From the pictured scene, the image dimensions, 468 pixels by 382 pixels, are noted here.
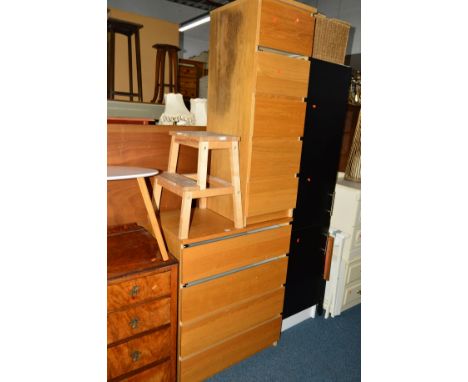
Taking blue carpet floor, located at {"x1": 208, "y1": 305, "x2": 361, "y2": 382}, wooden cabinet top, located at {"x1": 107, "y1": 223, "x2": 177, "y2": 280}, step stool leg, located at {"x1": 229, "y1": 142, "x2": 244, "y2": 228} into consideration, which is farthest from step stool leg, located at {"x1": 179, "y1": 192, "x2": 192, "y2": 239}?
blue carpet floor, located at {"x1": 208, "y1": 305, "x2": 361, "y2": 382}

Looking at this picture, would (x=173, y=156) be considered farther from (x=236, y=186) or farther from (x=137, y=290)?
(x=137, y=290)

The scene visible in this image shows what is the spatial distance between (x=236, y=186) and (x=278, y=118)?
1.30ft

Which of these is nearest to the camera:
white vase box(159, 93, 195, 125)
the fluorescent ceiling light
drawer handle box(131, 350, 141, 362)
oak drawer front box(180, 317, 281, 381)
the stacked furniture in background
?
drawer handle box(131, 350, 141, 362)

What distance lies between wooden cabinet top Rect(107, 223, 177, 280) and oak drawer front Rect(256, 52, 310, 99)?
90 centimetres

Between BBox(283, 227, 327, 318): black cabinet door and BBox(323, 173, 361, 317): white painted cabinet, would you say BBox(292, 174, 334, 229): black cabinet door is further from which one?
BBox(323, 173, 361, 317): white painted cabinet

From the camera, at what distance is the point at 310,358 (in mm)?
2016

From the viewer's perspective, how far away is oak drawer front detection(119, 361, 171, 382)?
4.90ft

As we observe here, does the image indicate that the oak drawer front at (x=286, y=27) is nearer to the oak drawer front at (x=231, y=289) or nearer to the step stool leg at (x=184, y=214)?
the step stool leg at (x=184, y=214)

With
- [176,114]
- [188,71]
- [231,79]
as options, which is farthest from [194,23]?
[231,79]

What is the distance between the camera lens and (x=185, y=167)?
1925 mm
